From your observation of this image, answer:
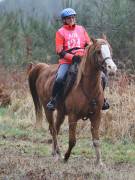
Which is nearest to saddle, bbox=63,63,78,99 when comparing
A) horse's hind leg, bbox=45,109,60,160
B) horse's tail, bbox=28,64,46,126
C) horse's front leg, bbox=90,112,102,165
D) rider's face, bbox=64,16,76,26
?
horse's front leg, bbox=90,112,102,165

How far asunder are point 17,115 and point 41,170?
8019mm

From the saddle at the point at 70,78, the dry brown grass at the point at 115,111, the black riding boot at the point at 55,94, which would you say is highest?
the saddle at the point at 70,78

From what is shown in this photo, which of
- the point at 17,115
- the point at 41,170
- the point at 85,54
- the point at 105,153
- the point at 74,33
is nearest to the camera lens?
the point at 41,170

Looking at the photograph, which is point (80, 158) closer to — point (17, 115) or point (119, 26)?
point (17, 115)

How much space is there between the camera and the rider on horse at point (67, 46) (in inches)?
356

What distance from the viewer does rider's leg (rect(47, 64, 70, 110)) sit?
9023 mm

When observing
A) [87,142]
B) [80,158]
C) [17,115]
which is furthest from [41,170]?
[17,115]

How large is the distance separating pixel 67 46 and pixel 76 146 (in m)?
2.30

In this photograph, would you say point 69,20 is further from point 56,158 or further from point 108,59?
point 56,158

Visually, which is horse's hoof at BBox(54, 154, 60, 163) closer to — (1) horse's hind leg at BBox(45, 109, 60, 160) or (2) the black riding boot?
(1) horse's hind leg at BBox(45, 109, 60, 160)

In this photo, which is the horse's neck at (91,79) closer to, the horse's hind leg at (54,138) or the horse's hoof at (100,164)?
the horse's hoof at (100,164)

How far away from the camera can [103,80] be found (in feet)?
29.5

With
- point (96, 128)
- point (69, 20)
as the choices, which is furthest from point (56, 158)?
point (69, 20)

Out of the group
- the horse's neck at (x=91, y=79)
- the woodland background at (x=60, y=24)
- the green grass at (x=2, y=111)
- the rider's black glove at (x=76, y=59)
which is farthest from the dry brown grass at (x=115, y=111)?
the woodland background at (x=60, y=24)
